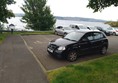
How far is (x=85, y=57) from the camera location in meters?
11.5

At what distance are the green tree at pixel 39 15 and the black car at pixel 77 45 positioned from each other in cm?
2638

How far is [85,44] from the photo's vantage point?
11117mm

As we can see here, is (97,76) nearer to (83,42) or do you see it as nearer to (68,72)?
(68,72)

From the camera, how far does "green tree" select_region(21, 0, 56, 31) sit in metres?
38.1

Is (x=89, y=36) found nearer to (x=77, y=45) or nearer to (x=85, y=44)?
(x=85, y=44)

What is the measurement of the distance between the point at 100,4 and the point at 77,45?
7.60 metres

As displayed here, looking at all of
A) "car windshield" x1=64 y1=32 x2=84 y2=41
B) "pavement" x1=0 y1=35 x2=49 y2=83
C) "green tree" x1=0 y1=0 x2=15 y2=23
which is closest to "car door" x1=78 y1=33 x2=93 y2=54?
"car windshield" x1=64 y1=32 x2=84 y2=41

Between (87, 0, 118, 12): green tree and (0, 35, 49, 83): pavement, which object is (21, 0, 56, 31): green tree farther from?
(0, 35, 49, 83): pavement

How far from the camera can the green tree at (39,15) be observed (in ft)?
125

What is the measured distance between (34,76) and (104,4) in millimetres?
11519

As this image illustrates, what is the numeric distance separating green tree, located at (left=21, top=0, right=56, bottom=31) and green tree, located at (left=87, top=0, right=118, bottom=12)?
70.1 feet

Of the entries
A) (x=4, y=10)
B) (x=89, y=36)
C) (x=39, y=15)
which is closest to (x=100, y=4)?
(x=89, y=36)

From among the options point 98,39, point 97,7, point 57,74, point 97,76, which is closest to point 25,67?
point 57,74

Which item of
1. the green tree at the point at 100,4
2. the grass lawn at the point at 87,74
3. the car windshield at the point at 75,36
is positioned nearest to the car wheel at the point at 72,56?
the car windshield at the point at 75,36
